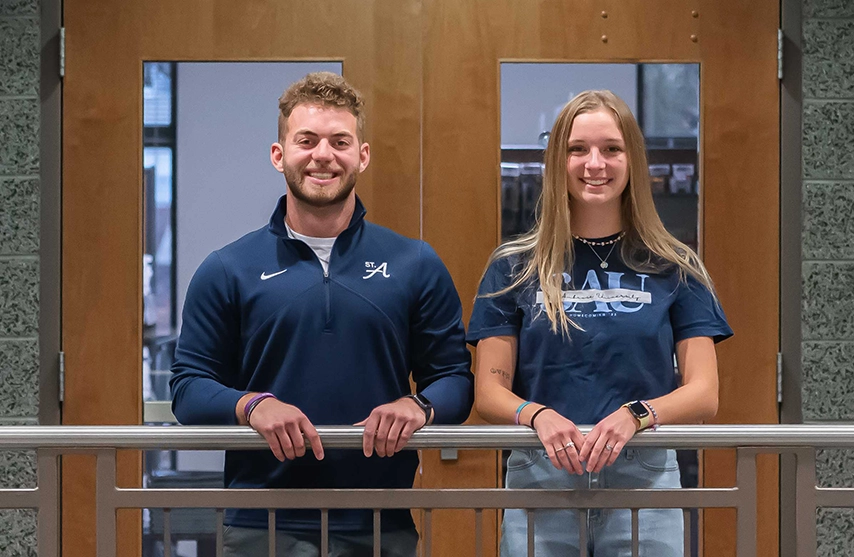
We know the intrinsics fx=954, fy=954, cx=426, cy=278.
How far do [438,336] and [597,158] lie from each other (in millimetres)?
484

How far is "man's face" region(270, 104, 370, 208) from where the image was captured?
1.93m

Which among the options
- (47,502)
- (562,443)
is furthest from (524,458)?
(47,502)

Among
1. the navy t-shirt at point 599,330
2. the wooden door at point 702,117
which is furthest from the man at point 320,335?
the wooden door at point 702,117

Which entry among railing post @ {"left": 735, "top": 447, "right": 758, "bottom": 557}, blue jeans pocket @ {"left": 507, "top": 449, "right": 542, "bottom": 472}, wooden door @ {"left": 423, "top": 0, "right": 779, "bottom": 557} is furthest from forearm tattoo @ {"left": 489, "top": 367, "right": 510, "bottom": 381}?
wooden door @ {"left": 423, "top": 0, "right": 779, "bottom": 557}

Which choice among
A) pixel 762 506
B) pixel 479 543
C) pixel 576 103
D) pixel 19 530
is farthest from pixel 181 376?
pixel 762 506

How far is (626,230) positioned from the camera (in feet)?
6.54

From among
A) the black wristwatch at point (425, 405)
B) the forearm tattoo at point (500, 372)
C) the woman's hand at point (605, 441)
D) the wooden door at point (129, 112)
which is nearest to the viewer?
the woman's hand at point (605, 441)

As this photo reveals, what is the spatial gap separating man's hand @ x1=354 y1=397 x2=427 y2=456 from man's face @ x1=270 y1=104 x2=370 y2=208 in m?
0.46

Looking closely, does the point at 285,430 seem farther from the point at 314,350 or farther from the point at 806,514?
the point at 806,514

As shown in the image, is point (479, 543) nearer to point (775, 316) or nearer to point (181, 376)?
point (181, 376)

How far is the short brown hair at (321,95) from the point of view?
1956 millimetres

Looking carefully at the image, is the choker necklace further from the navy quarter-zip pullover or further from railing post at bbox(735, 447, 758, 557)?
railing post at bbox(735, 447, 758, 557)

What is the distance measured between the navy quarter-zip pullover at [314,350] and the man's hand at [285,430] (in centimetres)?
11

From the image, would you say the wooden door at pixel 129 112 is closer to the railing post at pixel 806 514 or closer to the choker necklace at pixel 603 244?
the choker necklace at pixel 603 244
